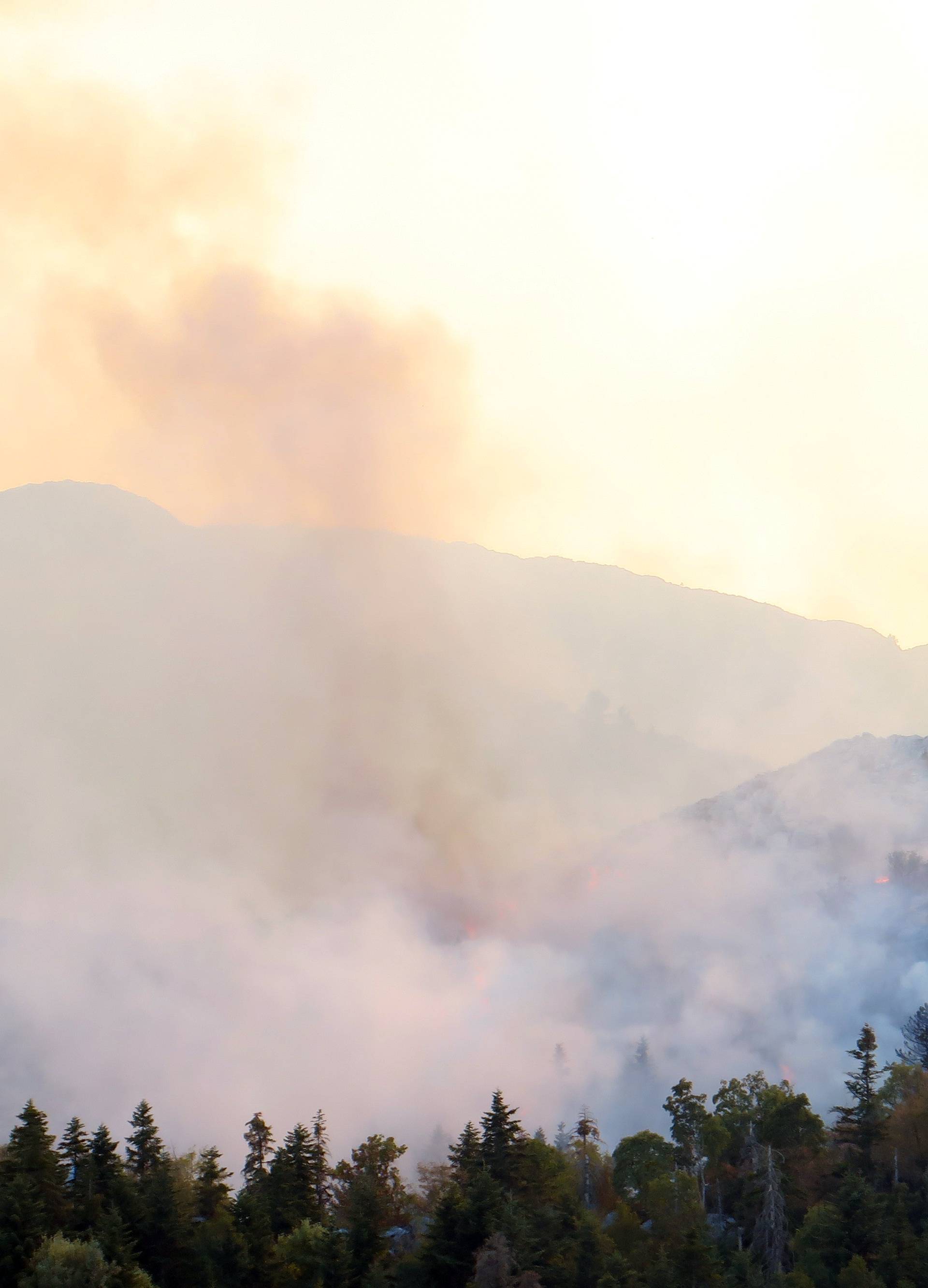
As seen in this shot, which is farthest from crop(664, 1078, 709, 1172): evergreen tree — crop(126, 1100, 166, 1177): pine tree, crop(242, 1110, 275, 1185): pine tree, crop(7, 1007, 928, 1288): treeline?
crop(126, 1100, 166, 1177): pine tree

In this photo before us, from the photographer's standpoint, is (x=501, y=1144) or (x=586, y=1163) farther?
(x=586, y=1163)

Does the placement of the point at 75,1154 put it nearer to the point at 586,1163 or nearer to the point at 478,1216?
the point at 478,1216

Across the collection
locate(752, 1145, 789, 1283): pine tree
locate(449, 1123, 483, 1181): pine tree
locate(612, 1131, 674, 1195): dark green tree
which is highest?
locate(449, 1123, 483, 1181): pine tree

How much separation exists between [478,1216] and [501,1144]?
60.0 feet

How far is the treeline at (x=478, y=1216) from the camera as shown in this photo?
73750 mm

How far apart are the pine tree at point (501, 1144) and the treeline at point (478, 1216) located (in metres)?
0.16

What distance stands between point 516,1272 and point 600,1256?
11.2m

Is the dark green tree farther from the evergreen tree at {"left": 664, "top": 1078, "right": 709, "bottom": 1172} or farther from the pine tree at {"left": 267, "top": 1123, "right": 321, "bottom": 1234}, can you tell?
the pine tree at {"left": 267, "top": 1123, "right": 321, "bottom": 1234}

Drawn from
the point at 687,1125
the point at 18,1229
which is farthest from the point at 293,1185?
the point at 687,1125

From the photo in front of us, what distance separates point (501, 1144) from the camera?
9519cm

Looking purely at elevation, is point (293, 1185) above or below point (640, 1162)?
above

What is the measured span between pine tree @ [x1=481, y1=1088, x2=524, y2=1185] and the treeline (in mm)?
158

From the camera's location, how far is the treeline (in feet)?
242

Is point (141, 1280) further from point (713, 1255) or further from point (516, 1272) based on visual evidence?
point (713, 1255)
